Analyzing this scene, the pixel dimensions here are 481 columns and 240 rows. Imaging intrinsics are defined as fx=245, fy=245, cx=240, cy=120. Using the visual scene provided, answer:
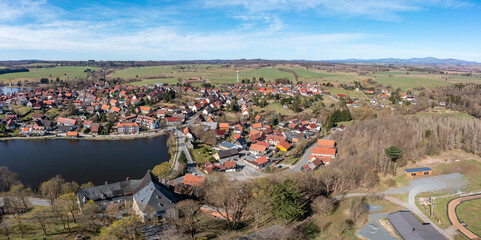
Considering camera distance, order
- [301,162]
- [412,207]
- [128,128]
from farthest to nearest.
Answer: [128,128]
[301,162]
[412,207]

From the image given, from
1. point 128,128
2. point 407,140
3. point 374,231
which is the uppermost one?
point 407,140

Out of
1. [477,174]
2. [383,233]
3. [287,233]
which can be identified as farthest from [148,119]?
[477,174]

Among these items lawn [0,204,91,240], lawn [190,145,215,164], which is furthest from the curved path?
lawn [0,204,91,240]

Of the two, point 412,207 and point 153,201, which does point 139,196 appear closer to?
point 153,201

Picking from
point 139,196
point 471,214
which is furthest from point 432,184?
point 139,196

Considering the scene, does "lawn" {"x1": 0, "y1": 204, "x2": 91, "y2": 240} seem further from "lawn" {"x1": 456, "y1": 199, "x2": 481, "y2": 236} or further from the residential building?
the residential building

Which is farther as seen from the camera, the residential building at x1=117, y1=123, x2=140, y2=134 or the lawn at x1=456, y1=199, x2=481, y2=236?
the residential building at x1=117, y1=123, x2=140, y2=134

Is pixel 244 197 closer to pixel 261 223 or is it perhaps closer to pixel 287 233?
pixel 261 223
